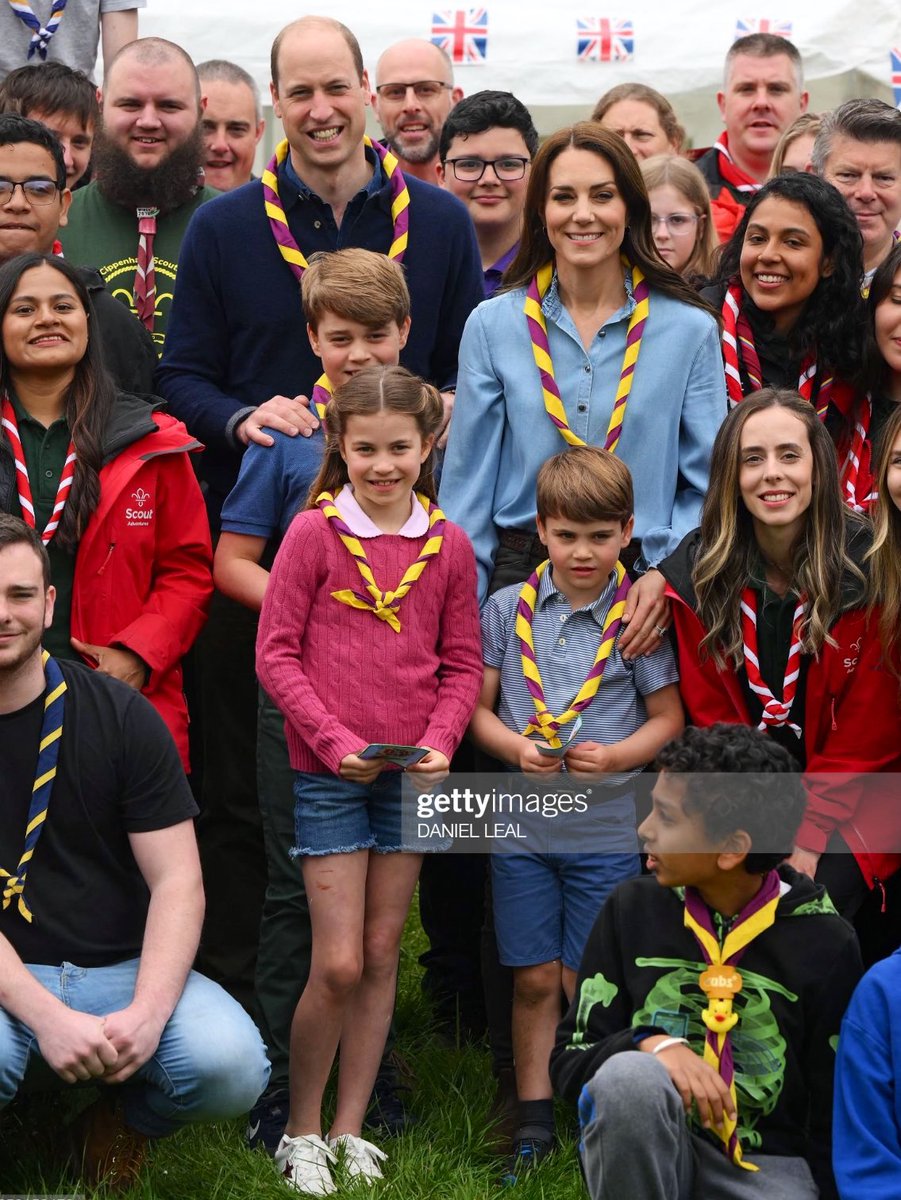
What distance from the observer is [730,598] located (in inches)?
198

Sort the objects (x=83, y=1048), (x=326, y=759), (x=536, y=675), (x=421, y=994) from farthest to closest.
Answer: (x=421, y=994), (x=536, y=675), (x=326, y=759), (x=83, y=1048)

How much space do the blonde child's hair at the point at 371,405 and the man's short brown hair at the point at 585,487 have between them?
→ 1.17 feet

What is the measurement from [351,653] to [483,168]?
2632 millimetres

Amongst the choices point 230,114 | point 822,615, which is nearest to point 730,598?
point 822,615

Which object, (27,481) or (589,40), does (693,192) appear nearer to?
(27,481)

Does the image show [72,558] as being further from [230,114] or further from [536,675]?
[230,114]

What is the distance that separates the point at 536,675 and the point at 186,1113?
1.47 m

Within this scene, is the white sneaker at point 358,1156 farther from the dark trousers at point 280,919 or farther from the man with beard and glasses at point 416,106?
the man with beard and glasses at point 416,106

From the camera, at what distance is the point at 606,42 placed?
10.2 metres

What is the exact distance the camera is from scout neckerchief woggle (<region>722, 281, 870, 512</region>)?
5637mm

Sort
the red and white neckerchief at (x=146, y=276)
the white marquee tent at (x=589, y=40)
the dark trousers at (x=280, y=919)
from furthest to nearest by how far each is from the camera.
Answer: the white marquee tent at (x=589, y=40), the red and white neckerchief at (x=146, y=276), the dark trousers at (x=280, y=919)

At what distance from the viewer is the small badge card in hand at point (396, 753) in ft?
15.5

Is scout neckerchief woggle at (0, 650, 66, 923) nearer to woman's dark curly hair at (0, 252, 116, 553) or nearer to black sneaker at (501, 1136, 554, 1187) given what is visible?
woman's dark curly hair at (0, 252, 116, 553)

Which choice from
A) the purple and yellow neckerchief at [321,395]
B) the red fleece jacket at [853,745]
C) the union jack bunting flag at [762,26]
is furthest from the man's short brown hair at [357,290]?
the union jack bunting flag at [762,26]
